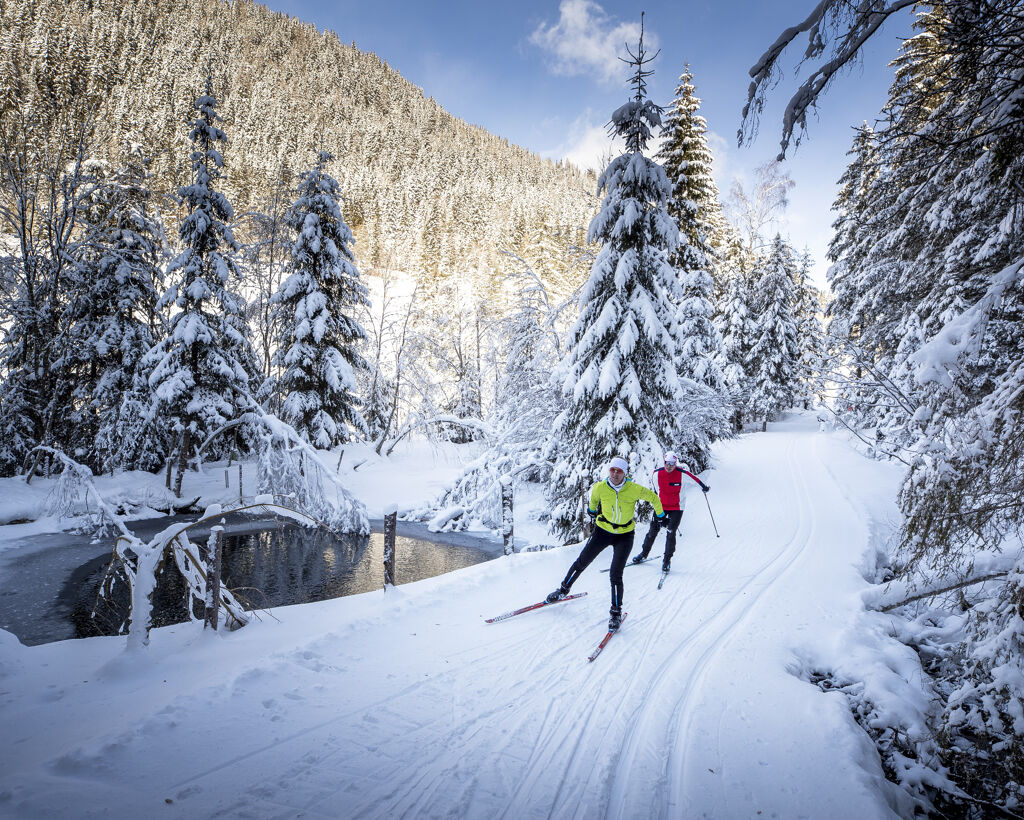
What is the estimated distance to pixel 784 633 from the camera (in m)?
5.39

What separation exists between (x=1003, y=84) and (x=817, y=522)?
32.6 feet

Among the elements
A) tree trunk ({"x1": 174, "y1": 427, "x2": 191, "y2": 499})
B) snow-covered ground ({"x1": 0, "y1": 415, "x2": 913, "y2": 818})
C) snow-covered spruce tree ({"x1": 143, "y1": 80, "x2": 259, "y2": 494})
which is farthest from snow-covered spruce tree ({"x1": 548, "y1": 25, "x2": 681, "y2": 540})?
tree trunk ({"x1": 174, "y1": 427, "x2": 191, "y2": 499})

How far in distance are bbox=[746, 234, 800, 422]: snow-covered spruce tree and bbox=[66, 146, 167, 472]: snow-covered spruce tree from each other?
33866mm

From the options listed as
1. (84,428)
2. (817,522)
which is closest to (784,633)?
(817,522)

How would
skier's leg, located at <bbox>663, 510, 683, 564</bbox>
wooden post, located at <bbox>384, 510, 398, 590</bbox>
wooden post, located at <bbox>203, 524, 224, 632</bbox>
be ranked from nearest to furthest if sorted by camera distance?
wooden post, located at <bbox>203, 524, 224, 632</bbox> < wooden post, located at <bbox>384, 510, 398, 590</bbox> < skier's leg, located at <bbox>663, 510, 683, 564</bbox>

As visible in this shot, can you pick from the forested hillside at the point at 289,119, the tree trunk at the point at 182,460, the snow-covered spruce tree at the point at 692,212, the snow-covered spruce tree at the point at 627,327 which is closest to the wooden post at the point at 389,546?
the snow-covered spruce tree at the point at 627,327

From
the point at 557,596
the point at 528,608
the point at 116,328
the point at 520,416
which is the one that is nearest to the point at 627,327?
the point at 520,416

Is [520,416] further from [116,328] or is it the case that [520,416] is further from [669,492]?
[116,328]

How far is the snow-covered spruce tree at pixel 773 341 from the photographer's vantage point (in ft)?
101

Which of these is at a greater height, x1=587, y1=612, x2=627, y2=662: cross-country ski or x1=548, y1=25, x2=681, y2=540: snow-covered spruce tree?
x1=548, y1=25, x2=681, y2=540: snow-covered spruce tree

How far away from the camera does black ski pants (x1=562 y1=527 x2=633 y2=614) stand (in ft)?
18.4

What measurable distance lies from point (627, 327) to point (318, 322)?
43.1 feet

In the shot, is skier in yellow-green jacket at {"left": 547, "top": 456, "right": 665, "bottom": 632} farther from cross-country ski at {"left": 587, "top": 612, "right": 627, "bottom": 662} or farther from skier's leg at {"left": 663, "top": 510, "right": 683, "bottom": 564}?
skier's leg at {"left": 663, "top": 510, "right": 683, "bottom": 564}

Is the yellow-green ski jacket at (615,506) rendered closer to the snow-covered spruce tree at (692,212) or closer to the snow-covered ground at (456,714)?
the snow-covered ground at (456,714)
